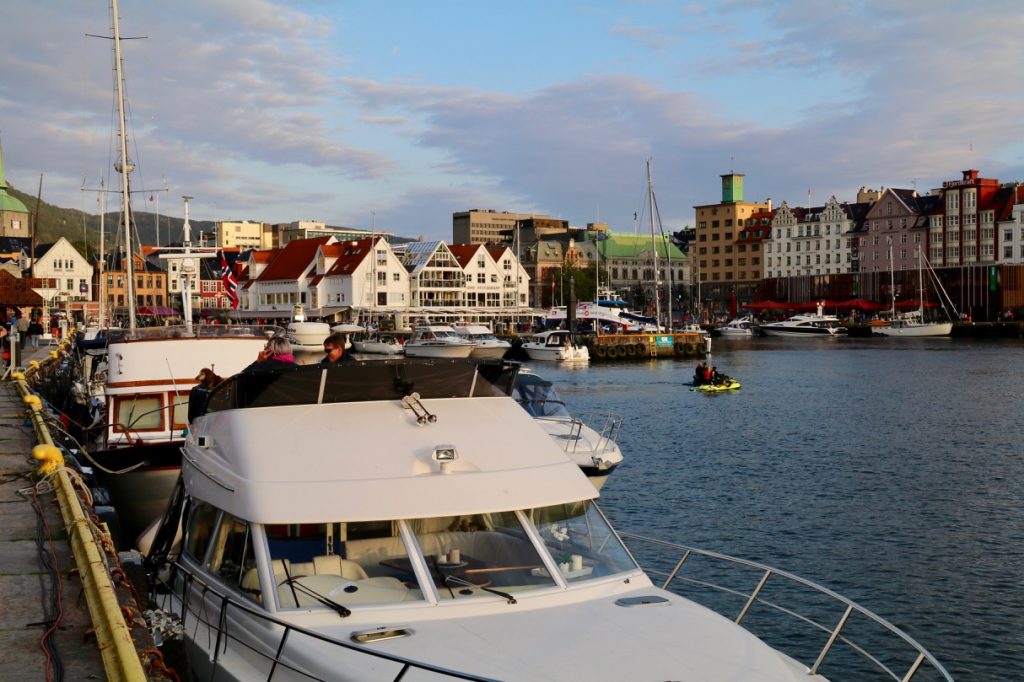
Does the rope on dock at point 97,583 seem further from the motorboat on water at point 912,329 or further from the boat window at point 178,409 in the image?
the motorboat on water at point 912,329

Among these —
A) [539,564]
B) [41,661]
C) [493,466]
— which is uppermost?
[493,466]

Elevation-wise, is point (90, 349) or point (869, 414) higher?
point (90, 349)

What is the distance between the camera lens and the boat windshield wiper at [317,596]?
317 inches

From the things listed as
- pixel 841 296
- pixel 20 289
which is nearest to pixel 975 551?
pixel 20 289

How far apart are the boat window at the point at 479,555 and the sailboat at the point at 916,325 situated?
148 metres

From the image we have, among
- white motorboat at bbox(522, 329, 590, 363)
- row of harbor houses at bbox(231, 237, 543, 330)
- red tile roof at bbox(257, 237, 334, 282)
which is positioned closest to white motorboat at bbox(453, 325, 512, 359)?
white motorboat at bbox(522, 329, 590, 363)

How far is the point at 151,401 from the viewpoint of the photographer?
21.3 meters

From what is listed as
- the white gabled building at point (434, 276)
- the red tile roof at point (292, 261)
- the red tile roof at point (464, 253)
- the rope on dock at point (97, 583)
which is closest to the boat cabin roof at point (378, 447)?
the rope on dock at point (97, 583)

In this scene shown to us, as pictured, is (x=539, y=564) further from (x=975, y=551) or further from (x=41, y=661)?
(x=975, y=551)

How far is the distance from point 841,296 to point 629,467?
519 ft

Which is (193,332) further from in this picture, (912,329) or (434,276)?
(912,329)

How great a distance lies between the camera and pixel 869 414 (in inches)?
2004

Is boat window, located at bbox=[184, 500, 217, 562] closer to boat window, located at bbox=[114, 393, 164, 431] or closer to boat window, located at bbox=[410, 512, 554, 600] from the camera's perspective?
boat window, located at bbox=[410, 512, 554, 600]

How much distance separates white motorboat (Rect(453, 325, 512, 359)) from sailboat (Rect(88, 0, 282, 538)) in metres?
62.8
